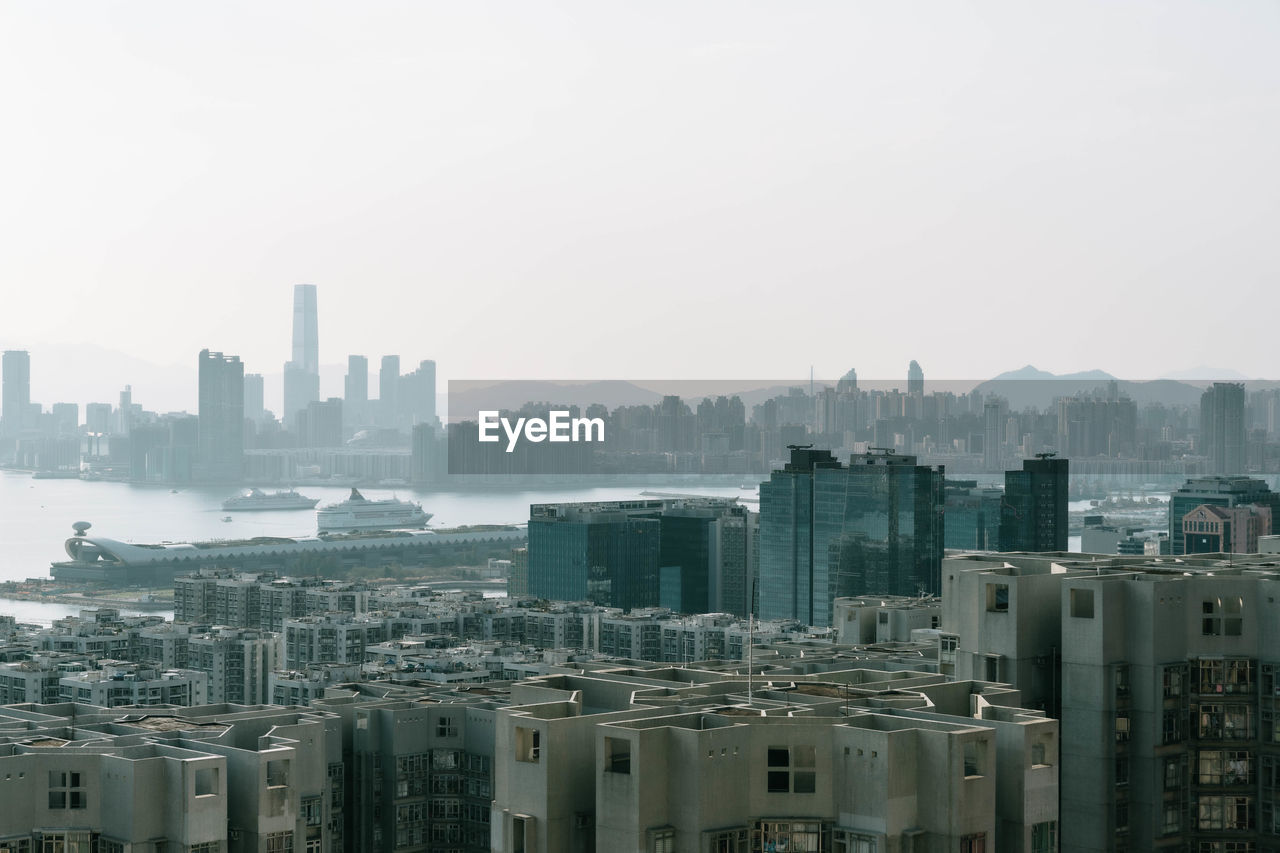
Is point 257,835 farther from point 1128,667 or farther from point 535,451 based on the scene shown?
point 535,451

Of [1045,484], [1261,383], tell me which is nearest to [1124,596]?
[1045,484]

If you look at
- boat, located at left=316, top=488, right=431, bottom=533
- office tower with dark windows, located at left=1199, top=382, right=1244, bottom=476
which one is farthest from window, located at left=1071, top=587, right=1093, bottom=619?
boat, located at left=316, top=488, right=431, bottom=533

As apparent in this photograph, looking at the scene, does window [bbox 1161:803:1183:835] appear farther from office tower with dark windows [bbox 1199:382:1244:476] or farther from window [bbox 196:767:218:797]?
office tower with dark windows [bbox 1199:382:1244:476]

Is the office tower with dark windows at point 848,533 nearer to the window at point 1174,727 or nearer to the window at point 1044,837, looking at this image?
the window at point 1174,727

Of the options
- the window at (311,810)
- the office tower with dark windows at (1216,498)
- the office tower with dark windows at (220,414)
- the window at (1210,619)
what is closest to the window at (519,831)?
the window at (311,810)

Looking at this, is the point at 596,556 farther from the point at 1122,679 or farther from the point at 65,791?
the point at 65,791

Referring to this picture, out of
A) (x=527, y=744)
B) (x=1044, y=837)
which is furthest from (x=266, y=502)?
(x=1044, y=837)
